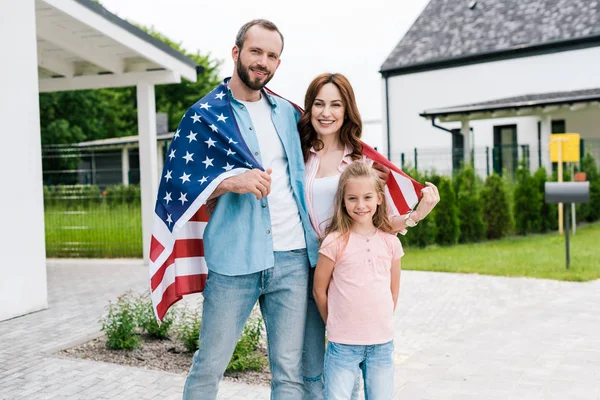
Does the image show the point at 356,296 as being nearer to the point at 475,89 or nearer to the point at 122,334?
the point at 122,334

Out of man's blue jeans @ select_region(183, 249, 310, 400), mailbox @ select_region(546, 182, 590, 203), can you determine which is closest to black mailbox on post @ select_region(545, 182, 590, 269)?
mailbox @ select_region(546, 182, 590, 203)

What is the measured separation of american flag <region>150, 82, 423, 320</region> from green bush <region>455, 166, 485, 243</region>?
11.7 metres

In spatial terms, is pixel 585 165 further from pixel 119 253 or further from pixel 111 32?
pixel 111 32

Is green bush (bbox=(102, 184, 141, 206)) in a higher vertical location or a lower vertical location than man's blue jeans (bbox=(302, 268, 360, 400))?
higher

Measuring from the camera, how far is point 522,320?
712 centimetres

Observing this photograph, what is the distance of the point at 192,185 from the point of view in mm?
3172

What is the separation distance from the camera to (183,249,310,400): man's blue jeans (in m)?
3.21

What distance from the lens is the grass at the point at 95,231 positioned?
12195 mm

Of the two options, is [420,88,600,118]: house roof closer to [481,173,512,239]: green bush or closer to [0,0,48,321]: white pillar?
[481,173,512,239]: green bush

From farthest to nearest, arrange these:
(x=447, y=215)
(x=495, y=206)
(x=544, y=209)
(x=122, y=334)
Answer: (x=544, y=209)
(x=495, y=206)
(x=447, y=215)
(x=122, y=334)

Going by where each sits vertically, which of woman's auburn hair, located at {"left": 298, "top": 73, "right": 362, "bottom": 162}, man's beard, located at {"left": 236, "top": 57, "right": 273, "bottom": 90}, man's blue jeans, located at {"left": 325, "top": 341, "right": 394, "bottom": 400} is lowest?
man's blue jeans, located at {"left": 325, "top": 341, "right": 394, "bottom": 400}

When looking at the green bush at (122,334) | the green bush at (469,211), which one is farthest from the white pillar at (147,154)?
the green bush at (469,211)

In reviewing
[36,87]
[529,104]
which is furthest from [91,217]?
[529,104]

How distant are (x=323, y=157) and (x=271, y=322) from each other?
852 mm
